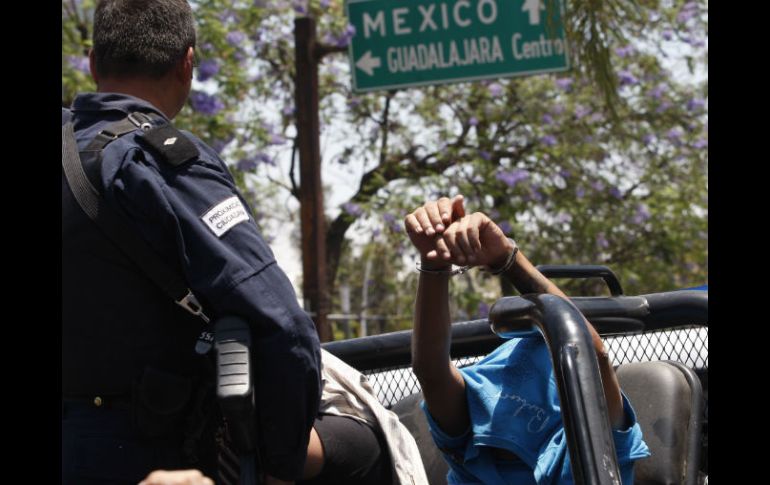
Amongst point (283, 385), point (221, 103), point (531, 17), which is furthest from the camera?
point (221, 103)

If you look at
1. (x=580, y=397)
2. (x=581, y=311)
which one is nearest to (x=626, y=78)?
(x=581, y=311)

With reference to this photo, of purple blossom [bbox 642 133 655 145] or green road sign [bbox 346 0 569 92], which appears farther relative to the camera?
purple blossom [bbox 642 133 655 145]

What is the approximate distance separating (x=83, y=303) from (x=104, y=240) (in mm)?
107

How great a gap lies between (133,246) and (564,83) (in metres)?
9.65

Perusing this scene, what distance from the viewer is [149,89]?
7.04 ft

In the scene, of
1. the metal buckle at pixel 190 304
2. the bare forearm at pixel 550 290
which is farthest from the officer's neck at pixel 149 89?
the bare forearm at pixel 550 290

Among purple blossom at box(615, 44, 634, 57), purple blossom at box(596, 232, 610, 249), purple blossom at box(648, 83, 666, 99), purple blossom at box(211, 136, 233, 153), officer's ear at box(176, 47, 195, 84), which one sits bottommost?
officer's ear at box(176, 47, 195, 84)

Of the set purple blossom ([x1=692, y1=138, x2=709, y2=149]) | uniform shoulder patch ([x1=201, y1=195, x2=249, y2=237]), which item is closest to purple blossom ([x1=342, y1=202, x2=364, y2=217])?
purple blossom ([x1=692, y1=138, x2=709, y2=149])

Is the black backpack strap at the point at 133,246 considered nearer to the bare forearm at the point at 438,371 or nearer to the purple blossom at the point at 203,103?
the bare forearm at the point at 438,371

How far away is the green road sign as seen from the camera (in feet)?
23.8

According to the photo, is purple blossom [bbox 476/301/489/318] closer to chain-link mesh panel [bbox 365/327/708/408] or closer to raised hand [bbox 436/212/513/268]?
chain-link mesh panel [bbox 365/327/708/408]

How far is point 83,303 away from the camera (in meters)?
1.93
